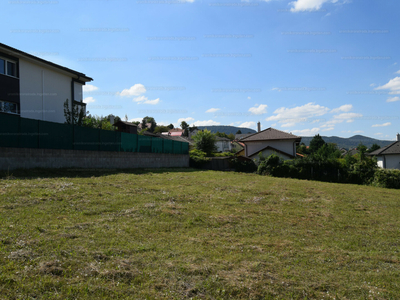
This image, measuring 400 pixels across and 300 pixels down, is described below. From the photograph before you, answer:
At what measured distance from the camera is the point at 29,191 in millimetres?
9531

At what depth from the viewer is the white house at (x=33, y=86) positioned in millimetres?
18078

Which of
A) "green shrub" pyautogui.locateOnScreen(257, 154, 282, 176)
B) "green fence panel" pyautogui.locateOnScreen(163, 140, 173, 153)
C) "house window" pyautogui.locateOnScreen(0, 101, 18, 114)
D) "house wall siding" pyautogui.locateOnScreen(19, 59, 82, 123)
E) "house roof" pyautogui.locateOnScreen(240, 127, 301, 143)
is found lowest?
"green shrub" pyautogui.locateOnScreen(257, 154, 282, 176)

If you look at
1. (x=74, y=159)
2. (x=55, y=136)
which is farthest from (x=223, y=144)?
(x=55, y=136)

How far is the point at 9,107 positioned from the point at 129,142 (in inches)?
350

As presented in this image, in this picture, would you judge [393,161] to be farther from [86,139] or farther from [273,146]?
[86,139]

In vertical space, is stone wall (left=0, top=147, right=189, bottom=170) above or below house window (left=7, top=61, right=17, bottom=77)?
below

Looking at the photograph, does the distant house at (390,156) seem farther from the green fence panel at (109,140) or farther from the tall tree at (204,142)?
the green fence panel at (109,140)

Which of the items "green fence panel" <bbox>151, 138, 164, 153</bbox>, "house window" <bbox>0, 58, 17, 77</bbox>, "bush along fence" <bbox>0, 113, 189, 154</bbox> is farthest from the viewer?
"green fence panel" <bbox>151, 138, 164, 153</bbox>

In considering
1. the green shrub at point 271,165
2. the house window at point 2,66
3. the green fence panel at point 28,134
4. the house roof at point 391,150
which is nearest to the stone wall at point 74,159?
the green fence panel at point 28,134

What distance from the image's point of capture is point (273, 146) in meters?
39.3

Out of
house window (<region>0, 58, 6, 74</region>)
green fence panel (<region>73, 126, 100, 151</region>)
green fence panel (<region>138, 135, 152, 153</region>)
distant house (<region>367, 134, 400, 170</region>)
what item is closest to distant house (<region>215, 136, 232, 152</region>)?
distant house (<region>367, 134, 400, 170</region>)

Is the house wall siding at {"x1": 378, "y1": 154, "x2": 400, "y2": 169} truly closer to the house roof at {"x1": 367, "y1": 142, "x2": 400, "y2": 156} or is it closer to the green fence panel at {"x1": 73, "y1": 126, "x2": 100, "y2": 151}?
the house roof at {"x1": 367, "y1": 142, "x2": 400, "y2": 156}

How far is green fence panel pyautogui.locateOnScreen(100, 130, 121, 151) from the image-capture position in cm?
2044

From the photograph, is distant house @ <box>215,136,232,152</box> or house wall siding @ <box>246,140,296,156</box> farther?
distant house @ <box>215,136,232,152</box>
